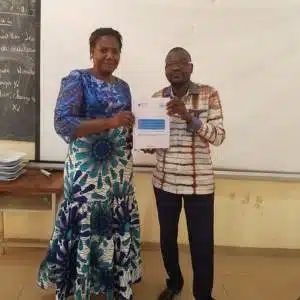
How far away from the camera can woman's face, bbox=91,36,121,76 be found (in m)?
1.72

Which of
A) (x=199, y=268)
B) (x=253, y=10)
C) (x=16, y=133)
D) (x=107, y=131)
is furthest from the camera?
(x=16, y=133)

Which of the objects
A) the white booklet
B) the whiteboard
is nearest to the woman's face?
the white booklet

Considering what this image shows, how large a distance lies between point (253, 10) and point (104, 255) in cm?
Result: 176

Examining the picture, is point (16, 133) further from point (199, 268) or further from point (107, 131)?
point (199, 268)

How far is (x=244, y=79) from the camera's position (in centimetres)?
247

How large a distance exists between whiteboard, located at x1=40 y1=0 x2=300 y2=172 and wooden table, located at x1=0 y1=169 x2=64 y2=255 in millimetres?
298

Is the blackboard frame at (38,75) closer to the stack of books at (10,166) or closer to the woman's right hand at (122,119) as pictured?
the stack of books at (10,166)

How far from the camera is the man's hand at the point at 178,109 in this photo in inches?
69.1

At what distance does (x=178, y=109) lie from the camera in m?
1.76

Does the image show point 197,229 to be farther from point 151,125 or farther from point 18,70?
point 18,70

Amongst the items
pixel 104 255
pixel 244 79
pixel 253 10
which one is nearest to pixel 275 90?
pixel 244 79

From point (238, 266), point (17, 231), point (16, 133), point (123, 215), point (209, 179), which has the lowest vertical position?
point (238, 266)

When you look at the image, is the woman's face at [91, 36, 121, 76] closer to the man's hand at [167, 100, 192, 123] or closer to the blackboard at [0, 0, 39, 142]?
the man's hand at [167, 100, 192, 123]

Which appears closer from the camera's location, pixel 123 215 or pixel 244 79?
pixel 123 215
